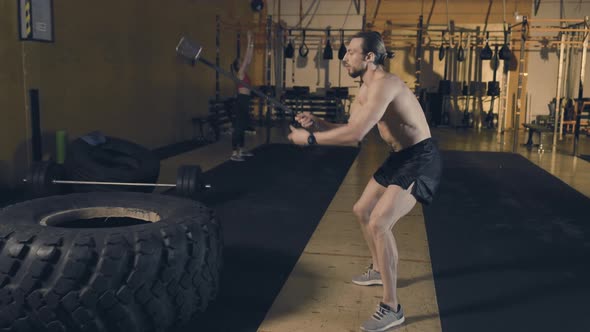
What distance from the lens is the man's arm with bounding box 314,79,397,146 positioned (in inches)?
84.7

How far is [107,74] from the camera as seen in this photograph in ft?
19.9

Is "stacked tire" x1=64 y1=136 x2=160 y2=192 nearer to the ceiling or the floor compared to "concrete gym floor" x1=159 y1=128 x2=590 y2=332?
nearer to the ceiling

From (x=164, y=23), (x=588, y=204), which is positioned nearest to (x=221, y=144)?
(x=164, y=23)

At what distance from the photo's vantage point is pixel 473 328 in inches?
90.1

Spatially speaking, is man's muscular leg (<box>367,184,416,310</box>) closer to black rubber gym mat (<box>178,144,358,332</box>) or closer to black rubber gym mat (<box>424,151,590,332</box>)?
black rubber gym mat (<box>424,151,590,332</box>)

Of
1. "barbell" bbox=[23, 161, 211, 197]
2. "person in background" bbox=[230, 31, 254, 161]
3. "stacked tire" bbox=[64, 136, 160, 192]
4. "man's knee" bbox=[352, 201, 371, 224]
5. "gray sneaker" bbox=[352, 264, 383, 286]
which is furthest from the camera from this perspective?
"person in background" bbox=[230, 31, 254, 161]

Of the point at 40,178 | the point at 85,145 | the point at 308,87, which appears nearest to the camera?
the point at 40,178

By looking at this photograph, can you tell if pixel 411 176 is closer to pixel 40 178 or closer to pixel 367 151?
pixel 40 178

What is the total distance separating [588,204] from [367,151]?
352cm

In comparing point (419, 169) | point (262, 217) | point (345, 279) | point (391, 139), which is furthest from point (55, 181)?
point (419, 169)

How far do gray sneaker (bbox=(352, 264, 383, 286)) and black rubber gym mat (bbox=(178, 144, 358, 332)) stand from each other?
364 millimetres

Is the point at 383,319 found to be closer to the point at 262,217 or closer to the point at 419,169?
the point at 419,169

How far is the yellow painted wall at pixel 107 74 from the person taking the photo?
4.70m

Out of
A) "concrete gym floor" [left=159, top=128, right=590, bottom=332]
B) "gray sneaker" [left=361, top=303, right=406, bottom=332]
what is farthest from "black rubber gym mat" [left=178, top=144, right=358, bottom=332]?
"gray sneaker" [left=361, top=303, right=406, bottom=332]
